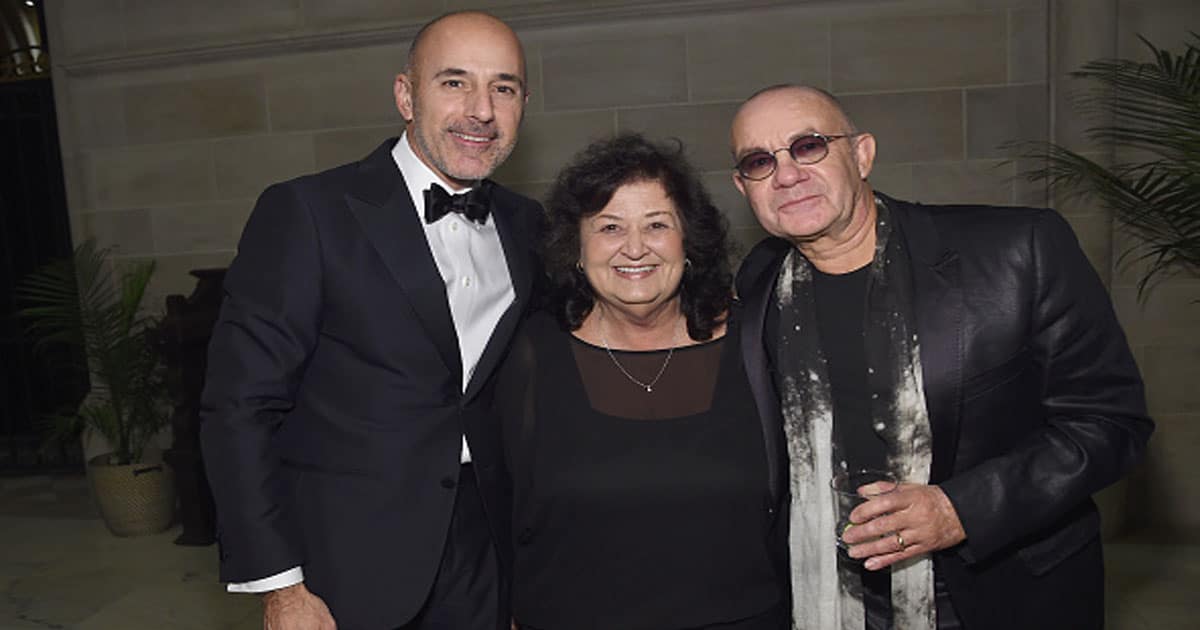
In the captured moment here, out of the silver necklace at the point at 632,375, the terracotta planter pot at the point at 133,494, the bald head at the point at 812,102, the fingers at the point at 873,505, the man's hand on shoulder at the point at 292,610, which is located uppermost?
the bald head at the point at 812,102

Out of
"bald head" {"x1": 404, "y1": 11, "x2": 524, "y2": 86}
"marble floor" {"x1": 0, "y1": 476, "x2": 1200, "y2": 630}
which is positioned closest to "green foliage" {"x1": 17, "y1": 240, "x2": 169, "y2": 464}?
"marble floor" {"x1": 0, "y1": 476, "x2": 1200, "y2": 630}

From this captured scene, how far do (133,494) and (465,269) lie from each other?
383 cm

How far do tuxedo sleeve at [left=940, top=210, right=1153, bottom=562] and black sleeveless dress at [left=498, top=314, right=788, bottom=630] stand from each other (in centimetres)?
50

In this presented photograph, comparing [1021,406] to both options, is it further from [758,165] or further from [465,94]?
[465,94]

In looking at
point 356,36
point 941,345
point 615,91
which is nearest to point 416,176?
point 941,345

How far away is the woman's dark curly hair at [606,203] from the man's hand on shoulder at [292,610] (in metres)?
0.86

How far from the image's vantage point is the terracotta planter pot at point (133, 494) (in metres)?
5.01

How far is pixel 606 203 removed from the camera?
2.22 metres

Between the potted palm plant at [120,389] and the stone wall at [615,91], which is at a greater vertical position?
the stone wall at [615,91]

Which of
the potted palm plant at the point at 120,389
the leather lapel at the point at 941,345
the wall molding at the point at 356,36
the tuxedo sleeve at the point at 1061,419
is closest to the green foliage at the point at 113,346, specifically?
the potted palm plant at the point at 120,389

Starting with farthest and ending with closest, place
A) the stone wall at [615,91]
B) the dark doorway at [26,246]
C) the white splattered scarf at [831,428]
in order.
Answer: the dark doorway at [26,246] → the stone wall at [615,91] → the white splattered scarf at [831,428]

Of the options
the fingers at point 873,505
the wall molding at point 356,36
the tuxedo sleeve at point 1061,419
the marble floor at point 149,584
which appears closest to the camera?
the fingers at point 873,505

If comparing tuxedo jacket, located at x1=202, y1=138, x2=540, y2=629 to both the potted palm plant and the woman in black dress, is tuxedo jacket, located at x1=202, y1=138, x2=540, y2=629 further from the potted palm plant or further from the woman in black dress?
the potted palm plant

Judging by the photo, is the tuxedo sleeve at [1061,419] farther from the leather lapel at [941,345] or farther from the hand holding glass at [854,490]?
the hand holding glass at [854,490]
